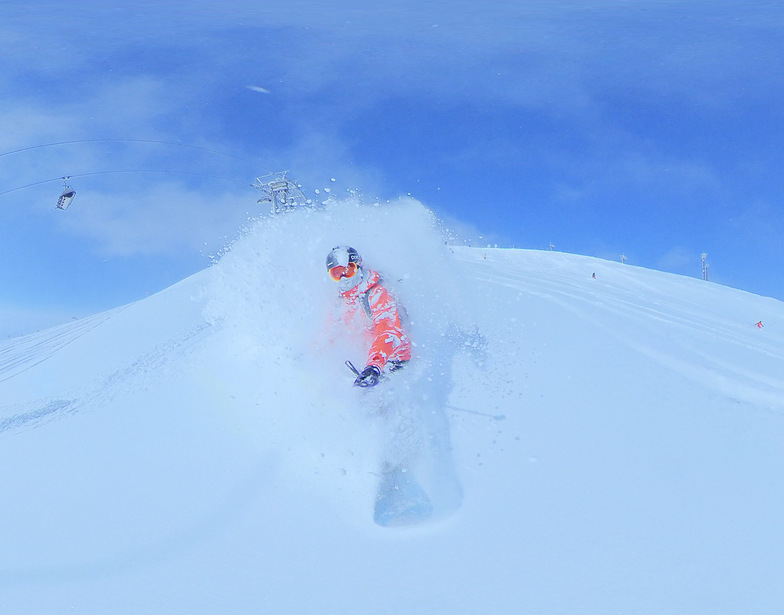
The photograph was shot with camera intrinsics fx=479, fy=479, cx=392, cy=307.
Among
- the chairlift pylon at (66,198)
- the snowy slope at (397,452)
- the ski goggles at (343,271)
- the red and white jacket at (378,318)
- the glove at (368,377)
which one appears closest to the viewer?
the snowy slope at (397,452)

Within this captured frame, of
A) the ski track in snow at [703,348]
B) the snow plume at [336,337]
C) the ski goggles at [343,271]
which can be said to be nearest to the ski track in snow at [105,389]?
the snow plume at [336,337]

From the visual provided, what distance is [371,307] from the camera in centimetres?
479

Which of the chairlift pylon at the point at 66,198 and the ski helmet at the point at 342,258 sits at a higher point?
the chairlift pylon at the point at 66,198

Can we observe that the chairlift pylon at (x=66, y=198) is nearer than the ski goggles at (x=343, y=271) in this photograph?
No

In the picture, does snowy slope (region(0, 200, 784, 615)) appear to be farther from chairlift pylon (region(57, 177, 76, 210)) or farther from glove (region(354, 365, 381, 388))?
chairlift pylon (region(57, 177, 76, 210))

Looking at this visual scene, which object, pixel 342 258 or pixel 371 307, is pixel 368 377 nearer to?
pixel 371 307

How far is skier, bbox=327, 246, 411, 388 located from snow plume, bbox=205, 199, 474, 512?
192mm

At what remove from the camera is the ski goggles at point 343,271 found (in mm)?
4859

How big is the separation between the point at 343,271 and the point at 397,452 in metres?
1.99

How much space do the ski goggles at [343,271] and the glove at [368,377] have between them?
4.43ft

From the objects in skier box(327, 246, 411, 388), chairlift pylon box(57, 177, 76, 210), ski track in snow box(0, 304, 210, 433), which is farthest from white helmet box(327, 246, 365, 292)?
chairlift pylon box(57, 177, 76, 210)

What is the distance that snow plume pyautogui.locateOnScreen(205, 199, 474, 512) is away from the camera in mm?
3736

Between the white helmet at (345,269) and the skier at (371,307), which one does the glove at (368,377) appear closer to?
the skier at (371,307)

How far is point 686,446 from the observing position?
3400mm
